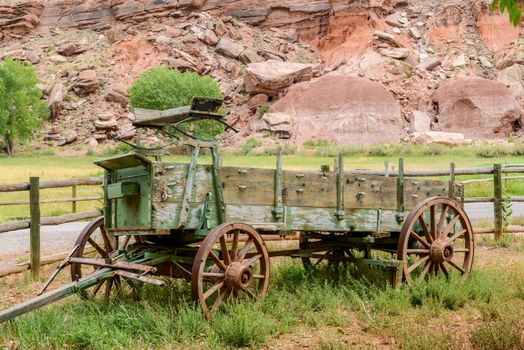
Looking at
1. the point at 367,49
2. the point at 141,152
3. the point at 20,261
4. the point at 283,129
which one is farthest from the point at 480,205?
the point at 367,49

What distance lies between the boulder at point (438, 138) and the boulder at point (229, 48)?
20499 millimetres

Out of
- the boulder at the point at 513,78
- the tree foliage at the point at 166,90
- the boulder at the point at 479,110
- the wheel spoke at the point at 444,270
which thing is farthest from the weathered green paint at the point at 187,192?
the boulder at the point at 513,78

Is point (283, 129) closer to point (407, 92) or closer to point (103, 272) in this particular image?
point (407, 92)

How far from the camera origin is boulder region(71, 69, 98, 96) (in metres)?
58.5

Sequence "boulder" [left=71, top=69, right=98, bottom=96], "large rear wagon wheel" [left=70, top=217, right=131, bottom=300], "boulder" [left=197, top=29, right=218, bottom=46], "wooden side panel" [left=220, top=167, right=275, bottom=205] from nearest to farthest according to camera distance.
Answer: "wooden side panel" [left=220, top=167, right=275, bottom=205] → "large rear wagon wheel" [left=70, top=217, right=131, bottom=300] → "boulder" [left=71, top=69, right=98, bottom=96] → "boulder" [left=197, top=29, right=218, bottom=46]

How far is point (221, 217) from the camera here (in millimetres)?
6320

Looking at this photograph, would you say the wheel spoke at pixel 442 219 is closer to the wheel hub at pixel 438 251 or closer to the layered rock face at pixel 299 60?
the wheel hub at pixel 438 251

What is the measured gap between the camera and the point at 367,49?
59.7m

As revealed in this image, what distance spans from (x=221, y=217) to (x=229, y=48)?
186 ft

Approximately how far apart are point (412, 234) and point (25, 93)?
50.3 metres

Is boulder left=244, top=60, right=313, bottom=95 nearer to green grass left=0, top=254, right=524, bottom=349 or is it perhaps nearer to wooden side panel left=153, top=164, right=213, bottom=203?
green grass left=0, top=254, right=524, bottom=349

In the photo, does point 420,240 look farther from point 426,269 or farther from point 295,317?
point 295,317

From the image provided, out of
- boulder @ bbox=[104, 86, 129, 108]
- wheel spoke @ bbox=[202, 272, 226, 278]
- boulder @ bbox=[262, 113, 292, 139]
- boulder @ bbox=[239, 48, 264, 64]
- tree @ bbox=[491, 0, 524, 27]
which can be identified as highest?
boulder @ bbox=[239, 48, 264, 64]

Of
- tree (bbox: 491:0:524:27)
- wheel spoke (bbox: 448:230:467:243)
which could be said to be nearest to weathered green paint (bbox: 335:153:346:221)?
wheel spoke (bbox: 448:230:467:243)
